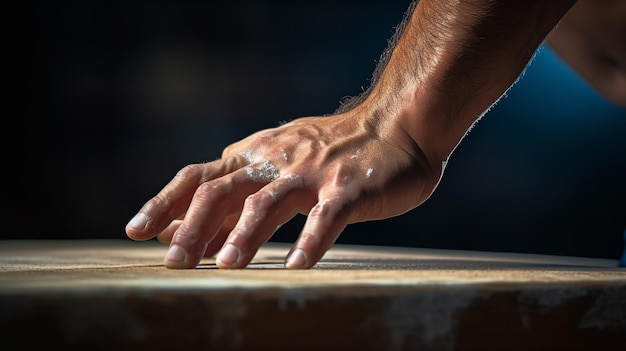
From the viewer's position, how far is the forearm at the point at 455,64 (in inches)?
32.4

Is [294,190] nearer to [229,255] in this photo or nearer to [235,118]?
[229,255]

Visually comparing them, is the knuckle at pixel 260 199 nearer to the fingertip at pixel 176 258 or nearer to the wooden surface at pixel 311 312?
the fingertip at pixel 176 258

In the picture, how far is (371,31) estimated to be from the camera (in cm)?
262

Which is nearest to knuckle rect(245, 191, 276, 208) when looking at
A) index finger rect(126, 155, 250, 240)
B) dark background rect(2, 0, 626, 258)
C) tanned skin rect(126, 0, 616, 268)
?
tanned skin rect(126, 0, 616, 268)

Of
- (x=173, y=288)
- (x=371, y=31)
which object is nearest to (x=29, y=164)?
(x=371, y=31)

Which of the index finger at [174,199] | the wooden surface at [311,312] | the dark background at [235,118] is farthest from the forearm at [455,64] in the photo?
the dark background at [235,118]

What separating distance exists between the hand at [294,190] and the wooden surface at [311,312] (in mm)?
190

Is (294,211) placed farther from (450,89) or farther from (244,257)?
(450,89)

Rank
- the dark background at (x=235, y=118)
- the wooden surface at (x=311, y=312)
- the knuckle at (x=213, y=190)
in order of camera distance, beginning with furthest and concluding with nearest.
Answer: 1. the dark background at (x=235, y=118)
2. the knuckle at (x=213, y=190)
3. the wooden surface at (x=311, y=312)

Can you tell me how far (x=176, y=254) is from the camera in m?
0.65

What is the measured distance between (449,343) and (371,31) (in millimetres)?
2291

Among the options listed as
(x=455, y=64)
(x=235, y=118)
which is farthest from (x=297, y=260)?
(x=235, y=118)

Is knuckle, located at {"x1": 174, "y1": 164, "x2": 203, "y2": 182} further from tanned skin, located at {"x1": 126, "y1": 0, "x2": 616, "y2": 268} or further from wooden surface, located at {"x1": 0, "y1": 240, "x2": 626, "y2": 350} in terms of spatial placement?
wooden surface, located at {"x1": 0, "y1": 240, "x2": 626, "y2": 350}

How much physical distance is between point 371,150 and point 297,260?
0.23 metres
